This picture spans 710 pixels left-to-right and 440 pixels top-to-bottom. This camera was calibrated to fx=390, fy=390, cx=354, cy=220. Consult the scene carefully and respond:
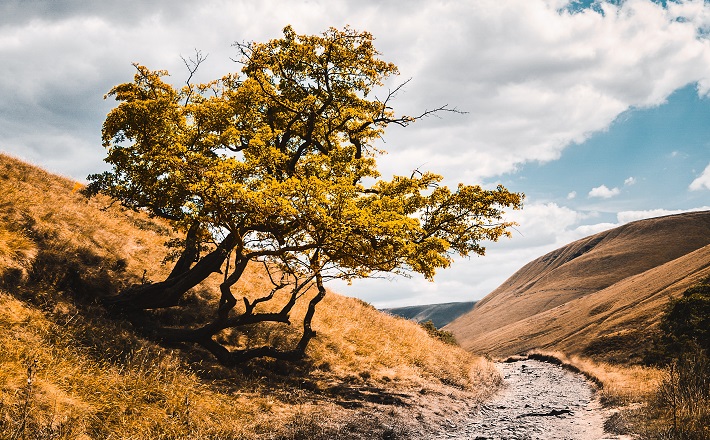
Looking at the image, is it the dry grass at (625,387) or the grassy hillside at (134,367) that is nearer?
the grassy hillside at (134,367)

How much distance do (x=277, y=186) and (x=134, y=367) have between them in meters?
6.64

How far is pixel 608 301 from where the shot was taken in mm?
94750

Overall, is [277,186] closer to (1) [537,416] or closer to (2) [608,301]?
(1) [537,416]

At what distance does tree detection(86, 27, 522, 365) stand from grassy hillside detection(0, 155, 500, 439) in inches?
79.7

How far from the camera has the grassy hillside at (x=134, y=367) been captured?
8.77 meters

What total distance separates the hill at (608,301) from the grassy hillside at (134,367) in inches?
1656

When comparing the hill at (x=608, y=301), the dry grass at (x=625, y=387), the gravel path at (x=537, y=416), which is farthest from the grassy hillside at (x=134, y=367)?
the hill at (x=608, y=301)

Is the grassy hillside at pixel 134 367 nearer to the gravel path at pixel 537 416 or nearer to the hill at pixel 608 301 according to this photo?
the gravel path at pixel 537 416

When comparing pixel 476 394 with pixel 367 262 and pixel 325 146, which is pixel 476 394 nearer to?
pixel 367 262

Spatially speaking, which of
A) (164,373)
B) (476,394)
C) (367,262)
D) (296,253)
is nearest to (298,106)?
(296,253)

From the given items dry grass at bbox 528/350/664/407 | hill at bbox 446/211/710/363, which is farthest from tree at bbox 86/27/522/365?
hill at bbox 446/211/710/363

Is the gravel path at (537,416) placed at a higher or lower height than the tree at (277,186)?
lower

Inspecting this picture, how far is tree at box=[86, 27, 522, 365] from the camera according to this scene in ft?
41.9

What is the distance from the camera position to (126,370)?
35.9 ft
